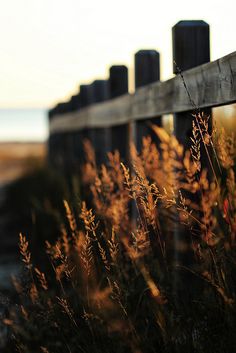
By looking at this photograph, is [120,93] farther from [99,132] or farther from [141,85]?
[99,132]

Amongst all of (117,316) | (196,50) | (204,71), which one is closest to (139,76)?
(196,50)

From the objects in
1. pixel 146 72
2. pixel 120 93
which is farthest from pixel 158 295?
A: pixel 120 93

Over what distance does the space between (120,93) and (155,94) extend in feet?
5.23

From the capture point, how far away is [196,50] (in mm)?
3686

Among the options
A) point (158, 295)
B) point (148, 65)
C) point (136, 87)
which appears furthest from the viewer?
point (136, 87)

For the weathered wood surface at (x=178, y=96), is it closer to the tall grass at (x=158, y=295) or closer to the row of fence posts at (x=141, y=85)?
the row of fence posts at (x=141, y=85)

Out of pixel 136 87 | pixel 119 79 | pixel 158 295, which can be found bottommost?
pixel 158 295

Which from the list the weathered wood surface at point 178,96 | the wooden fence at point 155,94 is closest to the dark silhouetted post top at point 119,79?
the wooden fence at point 155,94

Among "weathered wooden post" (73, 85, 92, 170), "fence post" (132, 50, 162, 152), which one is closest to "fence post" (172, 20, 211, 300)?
"fence post" (132, 50, 162, 152)

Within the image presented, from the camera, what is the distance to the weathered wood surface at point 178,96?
9.81ft

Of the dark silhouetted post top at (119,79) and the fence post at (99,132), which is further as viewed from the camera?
the fence post at (99,132)

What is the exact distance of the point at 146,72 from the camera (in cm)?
490

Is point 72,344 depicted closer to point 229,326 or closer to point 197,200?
point 229,326

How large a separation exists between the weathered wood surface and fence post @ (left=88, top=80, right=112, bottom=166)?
0.15 m
